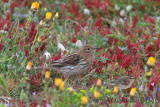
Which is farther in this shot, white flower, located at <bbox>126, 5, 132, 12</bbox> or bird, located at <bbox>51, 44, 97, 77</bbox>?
white flower, located at <bbox>126, 5, 132, 12</bbox>

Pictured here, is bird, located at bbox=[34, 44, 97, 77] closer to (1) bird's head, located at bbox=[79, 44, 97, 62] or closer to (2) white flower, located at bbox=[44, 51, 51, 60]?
(1) bird's head, located at bbox=[79, 44, 97, 62]

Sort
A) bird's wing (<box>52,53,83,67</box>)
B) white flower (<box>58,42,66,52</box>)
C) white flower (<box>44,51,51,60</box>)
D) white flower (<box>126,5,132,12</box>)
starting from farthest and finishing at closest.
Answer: white flower (<box>126,5,132,12</box>) → white flower (<box>58,42,66,52</box>) → white flower (<box>44,51,51,60</box>) → bird's wing (<box>52,53,83,67</box>)

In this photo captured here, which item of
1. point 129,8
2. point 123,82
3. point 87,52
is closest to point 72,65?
point 87,52

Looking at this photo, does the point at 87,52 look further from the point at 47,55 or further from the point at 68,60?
the point at 47,55

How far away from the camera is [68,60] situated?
5375 millimetres

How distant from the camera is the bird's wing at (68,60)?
5.33 meters

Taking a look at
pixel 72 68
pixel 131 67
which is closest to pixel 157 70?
pixel 131 67

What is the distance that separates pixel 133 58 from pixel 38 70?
6.81 ft

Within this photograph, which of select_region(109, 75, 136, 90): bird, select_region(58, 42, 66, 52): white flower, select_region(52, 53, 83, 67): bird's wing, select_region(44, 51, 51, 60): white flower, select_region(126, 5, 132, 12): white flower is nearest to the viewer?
select_region(109, 75, 136, 90): bird

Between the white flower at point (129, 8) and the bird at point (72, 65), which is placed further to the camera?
the white flower at point (129, 8)

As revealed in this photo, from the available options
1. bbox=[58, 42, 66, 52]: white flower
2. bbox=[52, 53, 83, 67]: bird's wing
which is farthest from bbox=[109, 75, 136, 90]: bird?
bbox=[58, 42, 66, 52]: white flower

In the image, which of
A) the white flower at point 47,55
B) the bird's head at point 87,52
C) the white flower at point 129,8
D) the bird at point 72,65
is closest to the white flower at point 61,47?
the white flower at point 47,55

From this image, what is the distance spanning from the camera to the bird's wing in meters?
5.33

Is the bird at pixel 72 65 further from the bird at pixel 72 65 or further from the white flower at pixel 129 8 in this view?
the white flower at pixel 129 8
